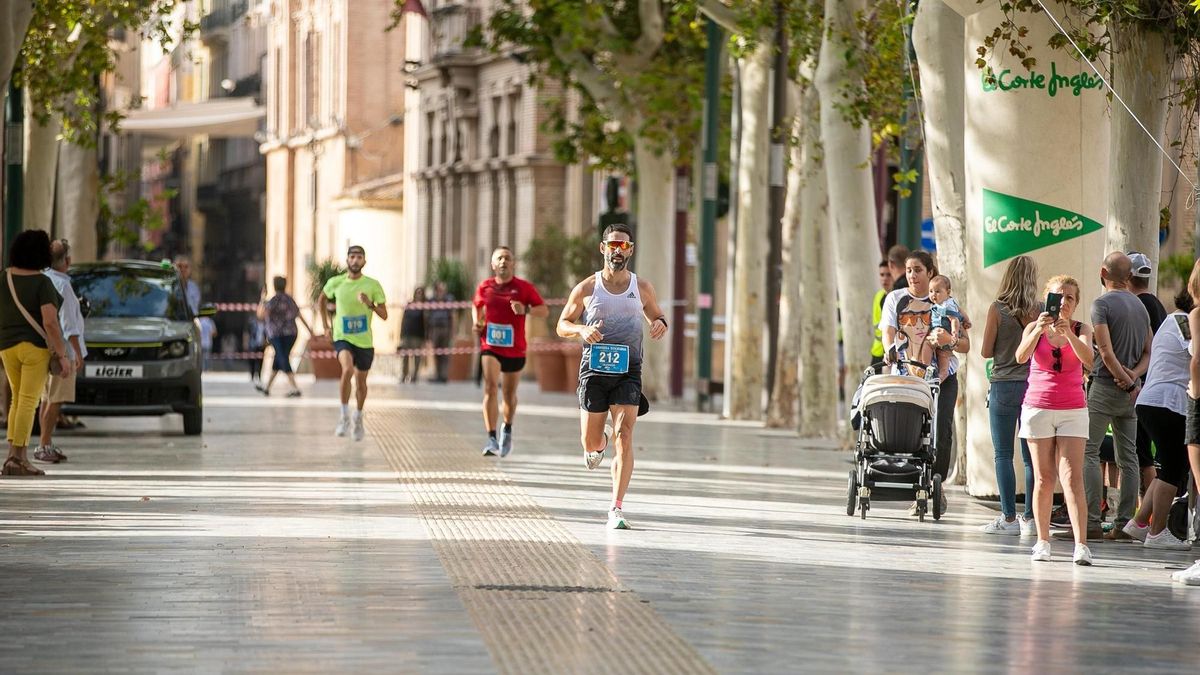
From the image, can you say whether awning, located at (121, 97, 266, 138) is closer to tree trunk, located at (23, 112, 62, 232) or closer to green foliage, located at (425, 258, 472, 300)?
green foliage, located at (425, 258, 472, 300)

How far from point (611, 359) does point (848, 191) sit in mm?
9805

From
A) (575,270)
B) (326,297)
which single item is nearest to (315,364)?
(575,270)

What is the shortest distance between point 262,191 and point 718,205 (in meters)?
55.5

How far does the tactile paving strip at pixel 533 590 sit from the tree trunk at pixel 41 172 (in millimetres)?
10987

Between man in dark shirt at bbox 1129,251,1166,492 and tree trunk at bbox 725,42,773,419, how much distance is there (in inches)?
617

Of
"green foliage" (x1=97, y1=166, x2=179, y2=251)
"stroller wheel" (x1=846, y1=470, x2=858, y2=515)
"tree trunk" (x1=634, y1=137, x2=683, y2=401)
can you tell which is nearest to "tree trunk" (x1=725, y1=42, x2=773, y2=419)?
"tree trunk" (x1=634, y1=137, x2=683, y2=401)

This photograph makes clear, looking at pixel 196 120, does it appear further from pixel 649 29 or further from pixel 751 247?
pixel 751 247

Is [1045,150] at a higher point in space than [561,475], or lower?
higher

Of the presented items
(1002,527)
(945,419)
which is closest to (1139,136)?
(945,419)

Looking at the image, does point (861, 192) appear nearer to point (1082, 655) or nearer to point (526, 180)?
point (1082, 655)

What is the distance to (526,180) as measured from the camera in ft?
192

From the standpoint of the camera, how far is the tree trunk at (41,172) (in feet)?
94.2

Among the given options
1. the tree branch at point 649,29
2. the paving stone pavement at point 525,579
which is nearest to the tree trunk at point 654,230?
the tree branch at point 649,29

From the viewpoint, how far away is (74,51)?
97.4 ft
